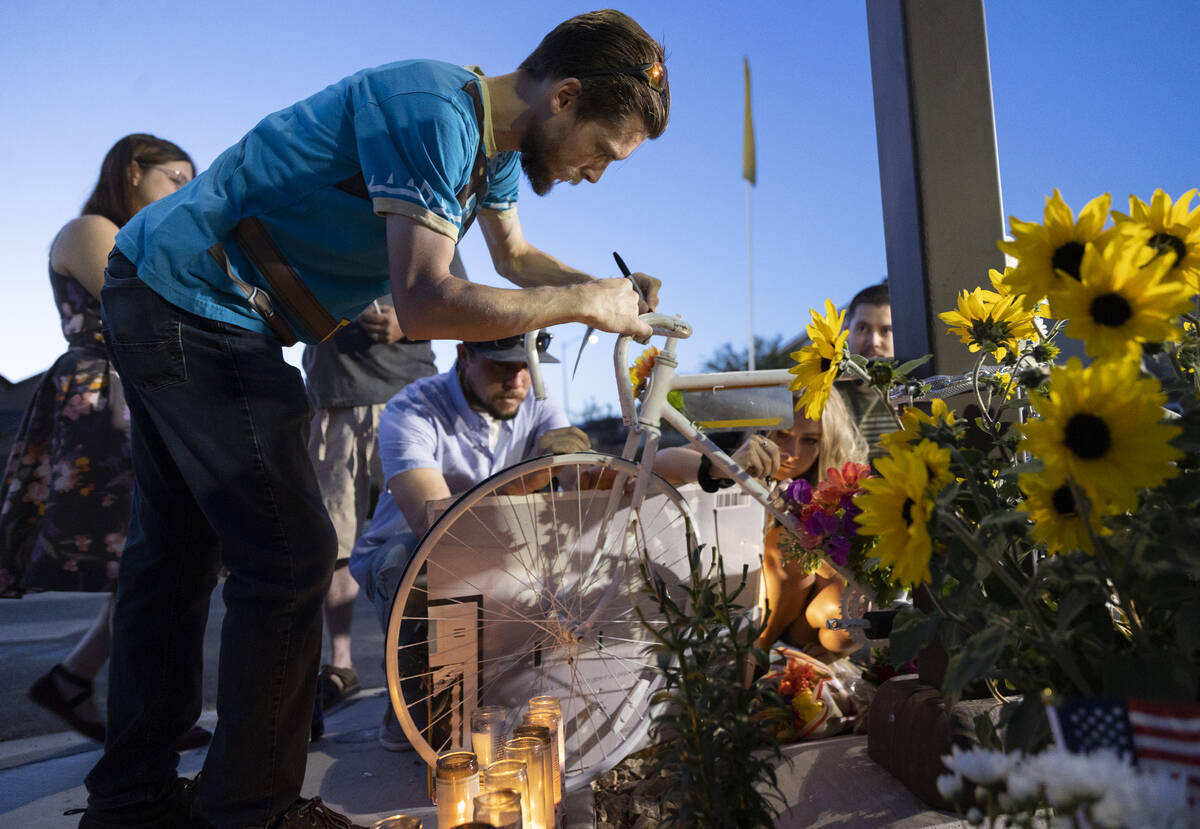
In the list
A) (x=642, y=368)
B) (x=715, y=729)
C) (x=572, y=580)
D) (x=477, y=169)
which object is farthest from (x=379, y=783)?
(x=477, y=169)

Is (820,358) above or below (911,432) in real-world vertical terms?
above

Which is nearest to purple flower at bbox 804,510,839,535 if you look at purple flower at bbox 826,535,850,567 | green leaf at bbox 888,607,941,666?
purple flower at bbox 826,535,850,567

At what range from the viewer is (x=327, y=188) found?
4.31ft

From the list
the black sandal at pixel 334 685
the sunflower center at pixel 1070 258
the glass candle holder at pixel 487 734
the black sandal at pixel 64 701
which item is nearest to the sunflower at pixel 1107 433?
the sunflower center at pixel 1070 258

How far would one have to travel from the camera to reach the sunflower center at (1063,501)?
2.26 feet

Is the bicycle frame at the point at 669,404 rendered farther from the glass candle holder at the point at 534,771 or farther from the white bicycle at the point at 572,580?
the glass candle holder at the point at 534,771

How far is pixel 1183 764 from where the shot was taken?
58 cm

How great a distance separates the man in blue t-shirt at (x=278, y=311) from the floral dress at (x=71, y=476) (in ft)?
2.51

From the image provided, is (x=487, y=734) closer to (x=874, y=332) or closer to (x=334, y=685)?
(x=334, y=685)

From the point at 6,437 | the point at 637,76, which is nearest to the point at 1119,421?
the point at 637,76

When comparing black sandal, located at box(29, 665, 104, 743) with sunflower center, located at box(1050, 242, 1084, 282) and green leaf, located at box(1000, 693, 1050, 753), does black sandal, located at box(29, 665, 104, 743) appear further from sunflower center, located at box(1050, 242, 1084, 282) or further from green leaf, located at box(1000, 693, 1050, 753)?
sunflower center, located at box(1050, 242, 1084, 282)

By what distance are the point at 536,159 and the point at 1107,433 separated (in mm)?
1030

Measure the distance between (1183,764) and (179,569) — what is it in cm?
144

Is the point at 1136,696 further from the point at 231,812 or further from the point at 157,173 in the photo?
the point at 157,173
